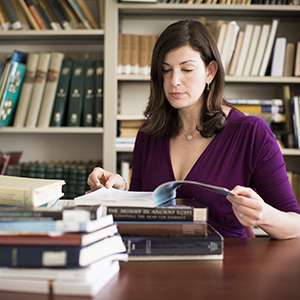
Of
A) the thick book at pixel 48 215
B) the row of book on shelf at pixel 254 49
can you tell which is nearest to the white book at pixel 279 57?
the row of book on shelf at pixel 254 49

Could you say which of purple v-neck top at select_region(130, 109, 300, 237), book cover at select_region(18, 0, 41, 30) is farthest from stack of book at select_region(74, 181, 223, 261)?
book cover at select_region(18, 0, 41, 30)

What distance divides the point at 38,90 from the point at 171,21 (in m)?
0.98

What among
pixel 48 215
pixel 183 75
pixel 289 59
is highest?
pixel 289 59

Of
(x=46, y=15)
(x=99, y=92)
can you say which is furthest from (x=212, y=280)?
(x=46, y=15)

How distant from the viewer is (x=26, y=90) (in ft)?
6.31

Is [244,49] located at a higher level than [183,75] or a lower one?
higher

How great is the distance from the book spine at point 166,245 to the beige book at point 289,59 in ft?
5.35

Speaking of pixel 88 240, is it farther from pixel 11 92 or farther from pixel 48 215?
pixel 11 92

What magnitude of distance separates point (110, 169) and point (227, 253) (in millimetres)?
1326

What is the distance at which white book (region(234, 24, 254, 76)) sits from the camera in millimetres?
1879

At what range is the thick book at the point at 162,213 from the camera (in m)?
0.61

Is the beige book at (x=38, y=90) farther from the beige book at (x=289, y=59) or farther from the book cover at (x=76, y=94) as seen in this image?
the beige book at (x=289, y=59)

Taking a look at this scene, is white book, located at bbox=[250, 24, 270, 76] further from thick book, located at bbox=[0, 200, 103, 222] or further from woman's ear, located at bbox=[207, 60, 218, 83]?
thick book, located at bbox=[0, 200, 103, 222]

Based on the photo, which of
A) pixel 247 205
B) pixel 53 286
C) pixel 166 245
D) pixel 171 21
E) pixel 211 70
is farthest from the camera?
pixel 171 21
